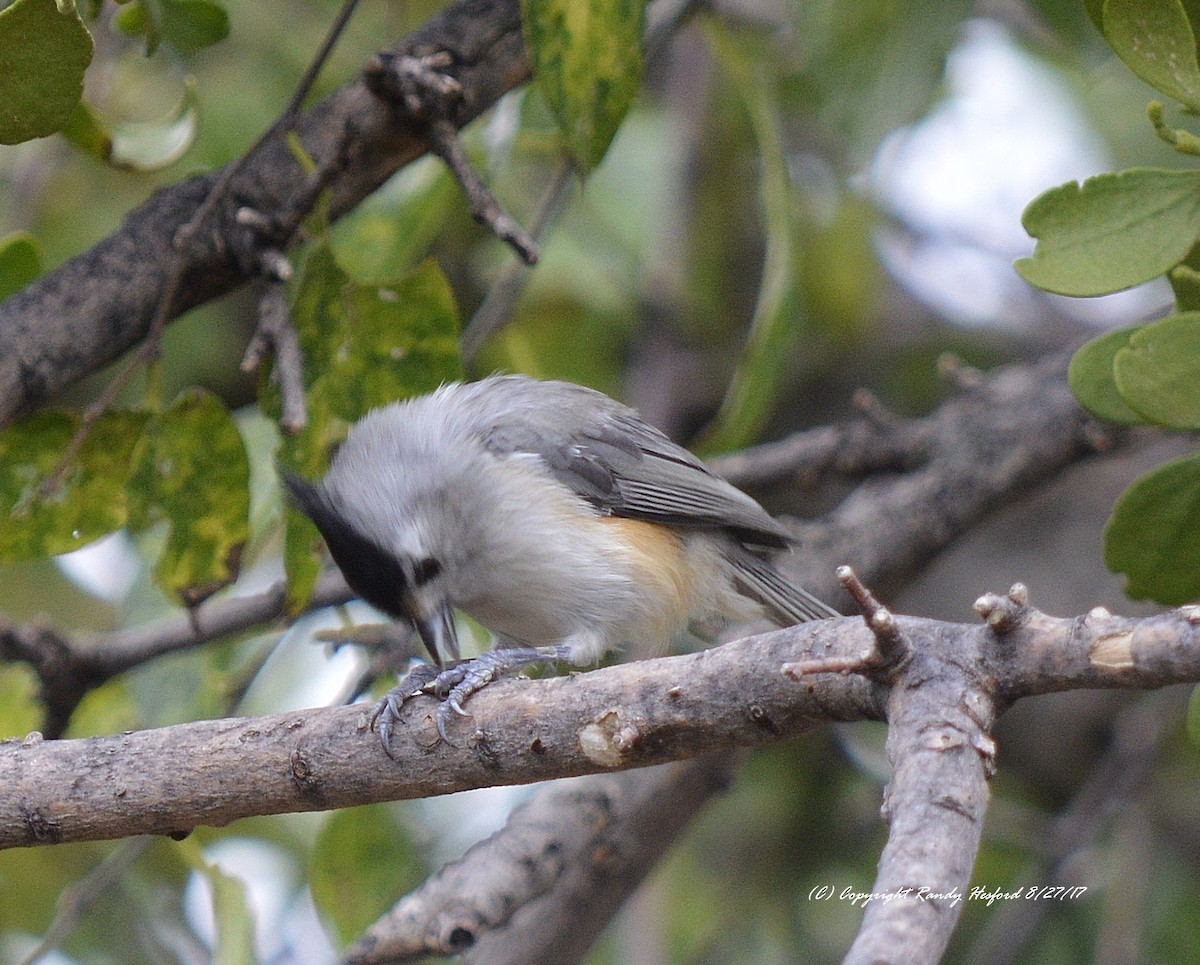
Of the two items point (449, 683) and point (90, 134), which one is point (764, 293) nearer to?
point (449, 683)

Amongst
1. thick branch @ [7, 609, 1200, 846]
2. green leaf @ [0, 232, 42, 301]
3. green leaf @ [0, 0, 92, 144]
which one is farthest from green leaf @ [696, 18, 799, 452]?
green leaf @ [0, 0, 92, 144]

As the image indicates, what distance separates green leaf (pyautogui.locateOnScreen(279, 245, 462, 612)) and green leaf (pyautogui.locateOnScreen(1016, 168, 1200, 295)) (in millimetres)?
1135

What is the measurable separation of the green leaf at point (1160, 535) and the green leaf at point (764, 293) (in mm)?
1274

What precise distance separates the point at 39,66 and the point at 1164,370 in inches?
64.7

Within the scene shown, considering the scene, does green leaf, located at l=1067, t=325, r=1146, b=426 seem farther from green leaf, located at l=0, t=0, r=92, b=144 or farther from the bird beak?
green leaf, located at l=0, t=0, r=92, b=144

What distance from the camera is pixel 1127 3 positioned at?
169cm

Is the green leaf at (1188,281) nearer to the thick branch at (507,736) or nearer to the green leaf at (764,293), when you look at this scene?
the thick branch at (507,736)

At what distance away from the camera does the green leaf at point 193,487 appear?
243cm

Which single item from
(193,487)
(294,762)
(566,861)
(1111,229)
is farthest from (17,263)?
(1111,229)

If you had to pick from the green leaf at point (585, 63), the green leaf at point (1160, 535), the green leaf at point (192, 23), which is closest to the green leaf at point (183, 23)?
the green leaf at point (192, 23)

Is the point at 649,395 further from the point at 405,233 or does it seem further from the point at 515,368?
the point at 405,233

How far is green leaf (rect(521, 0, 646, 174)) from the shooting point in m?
2.22

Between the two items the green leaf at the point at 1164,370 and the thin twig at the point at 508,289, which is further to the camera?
the thin twig at the point at 508,289

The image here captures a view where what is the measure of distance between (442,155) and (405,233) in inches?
27.9
